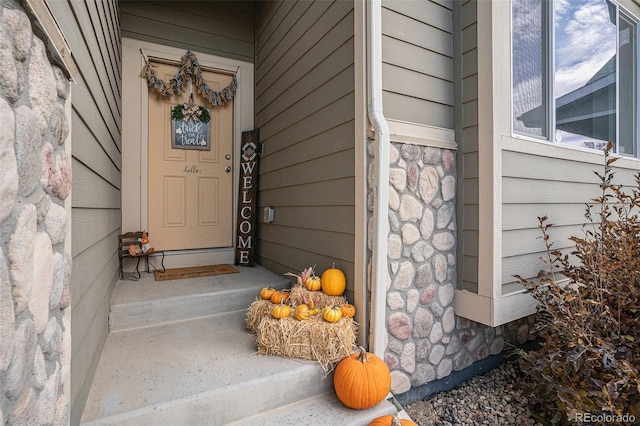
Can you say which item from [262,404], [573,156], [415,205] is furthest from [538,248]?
[262,404]

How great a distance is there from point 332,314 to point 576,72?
2861 millimetres

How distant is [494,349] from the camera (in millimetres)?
2564

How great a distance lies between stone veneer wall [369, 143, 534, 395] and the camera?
2064mm

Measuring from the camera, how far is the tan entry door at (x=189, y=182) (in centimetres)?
337

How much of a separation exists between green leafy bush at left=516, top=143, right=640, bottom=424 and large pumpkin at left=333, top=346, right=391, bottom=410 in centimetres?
94

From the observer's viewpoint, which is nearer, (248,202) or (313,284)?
(313,284)

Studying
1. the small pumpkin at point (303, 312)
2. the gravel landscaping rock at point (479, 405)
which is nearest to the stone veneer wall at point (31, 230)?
the small pumpkin at point (303, 312)

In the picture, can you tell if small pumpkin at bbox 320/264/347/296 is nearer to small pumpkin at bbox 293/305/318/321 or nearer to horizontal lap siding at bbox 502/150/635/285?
small pumpkin at bbox 293/305/318/321

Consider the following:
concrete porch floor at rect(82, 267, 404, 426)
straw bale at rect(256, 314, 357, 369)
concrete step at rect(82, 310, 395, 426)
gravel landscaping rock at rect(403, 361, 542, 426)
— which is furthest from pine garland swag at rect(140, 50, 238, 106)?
gravel landscaping rock at rect(403, 361, 542, 426)

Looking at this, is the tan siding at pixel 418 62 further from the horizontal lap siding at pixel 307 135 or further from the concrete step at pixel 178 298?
the concrete step at pixel 178 298

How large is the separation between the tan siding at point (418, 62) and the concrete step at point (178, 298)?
1749 mm

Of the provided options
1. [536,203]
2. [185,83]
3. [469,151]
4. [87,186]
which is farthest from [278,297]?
[185,83]

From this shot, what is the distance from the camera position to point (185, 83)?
11.4ft

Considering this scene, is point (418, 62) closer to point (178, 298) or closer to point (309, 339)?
point (309, 339)
